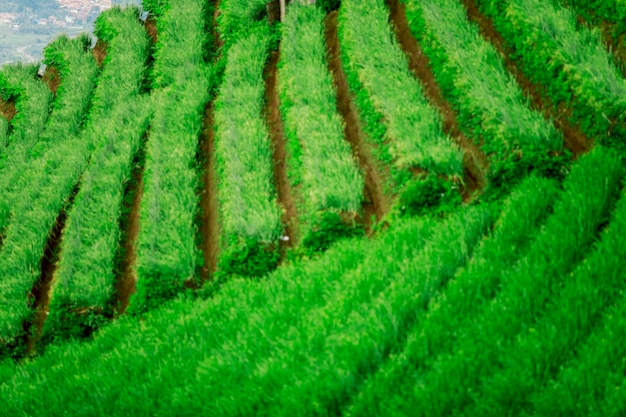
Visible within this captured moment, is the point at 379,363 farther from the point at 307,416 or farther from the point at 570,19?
the point at 570,19

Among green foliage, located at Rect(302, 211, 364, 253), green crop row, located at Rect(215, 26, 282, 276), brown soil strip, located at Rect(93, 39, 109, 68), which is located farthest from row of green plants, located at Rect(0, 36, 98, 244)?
green foliage, located at Rect(302, 211, 364, 253)

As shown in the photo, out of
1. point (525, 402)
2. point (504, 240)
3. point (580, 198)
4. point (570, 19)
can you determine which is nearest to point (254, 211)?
point (504, 240)

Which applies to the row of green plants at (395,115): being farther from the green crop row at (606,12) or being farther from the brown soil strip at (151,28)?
the brown soil strip at (151,28)

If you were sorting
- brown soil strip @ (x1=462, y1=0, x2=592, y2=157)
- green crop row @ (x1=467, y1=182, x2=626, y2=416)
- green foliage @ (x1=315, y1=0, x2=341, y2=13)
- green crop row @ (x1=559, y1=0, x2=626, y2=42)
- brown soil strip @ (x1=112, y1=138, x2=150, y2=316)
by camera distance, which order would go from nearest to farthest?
1. green crop row @ (x1=467, y1=182, x2=626, y2=416)
2. brown soil strip @ (x1=462, y1=0, x2=592, y2=157)
3. green crop row @ (x1=559, y1=0, x2=626, y2=42)
4. brown soil strip @ (x1=112, y1=138, x2=150, y2=316)
5. green foliage @ (x1=315, y1=0, x2=341, y2=13)

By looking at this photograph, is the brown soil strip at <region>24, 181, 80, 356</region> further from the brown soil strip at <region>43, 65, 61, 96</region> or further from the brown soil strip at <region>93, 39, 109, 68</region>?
the brown soil strip at <region>43, 65, 61, 96</region>

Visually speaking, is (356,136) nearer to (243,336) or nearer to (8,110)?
(243,336)
